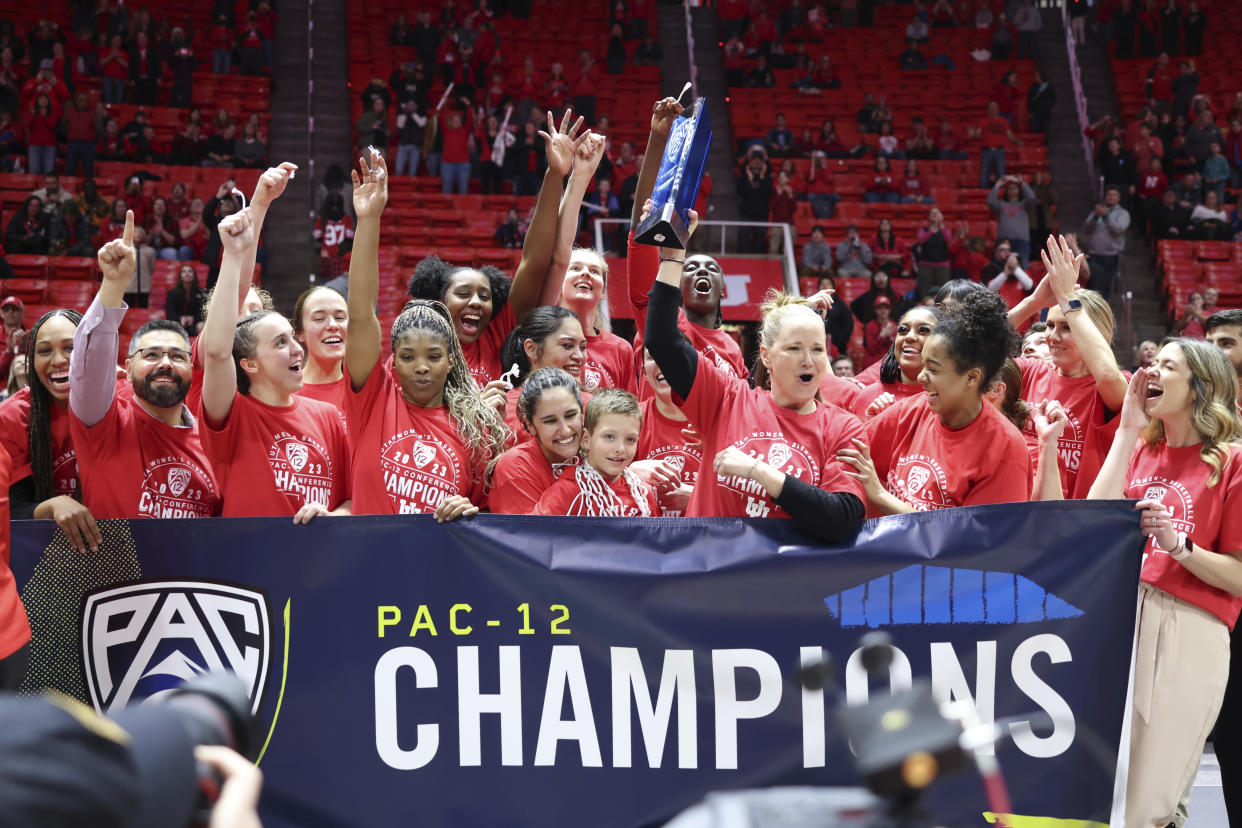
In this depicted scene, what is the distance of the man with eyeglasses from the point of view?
3.79 m

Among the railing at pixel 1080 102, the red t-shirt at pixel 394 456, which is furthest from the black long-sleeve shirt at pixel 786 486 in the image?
the railing at pixel 1080 102

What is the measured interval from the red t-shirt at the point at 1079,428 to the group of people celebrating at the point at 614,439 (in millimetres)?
131

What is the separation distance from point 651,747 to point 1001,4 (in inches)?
793

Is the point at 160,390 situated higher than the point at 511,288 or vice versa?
the point at 511,288

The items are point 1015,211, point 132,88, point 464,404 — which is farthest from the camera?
point 132,88

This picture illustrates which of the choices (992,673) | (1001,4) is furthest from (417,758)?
(1001,4)

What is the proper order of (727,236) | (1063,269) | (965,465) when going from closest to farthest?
(965,465), (1063,269), (727,236)

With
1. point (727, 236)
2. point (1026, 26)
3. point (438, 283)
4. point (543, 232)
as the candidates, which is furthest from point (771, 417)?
point (1026, 26)

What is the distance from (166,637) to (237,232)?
1359 millimetres

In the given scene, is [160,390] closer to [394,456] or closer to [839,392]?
[394,456]

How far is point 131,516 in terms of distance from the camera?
407 cm

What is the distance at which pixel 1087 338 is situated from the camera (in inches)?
178

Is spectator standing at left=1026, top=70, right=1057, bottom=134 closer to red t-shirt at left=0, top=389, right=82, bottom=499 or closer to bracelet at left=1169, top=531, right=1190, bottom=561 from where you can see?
bracelet at left=1169, top=531, right=1190, bottom=561

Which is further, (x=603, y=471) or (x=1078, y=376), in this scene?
(x=1078, y=376)
